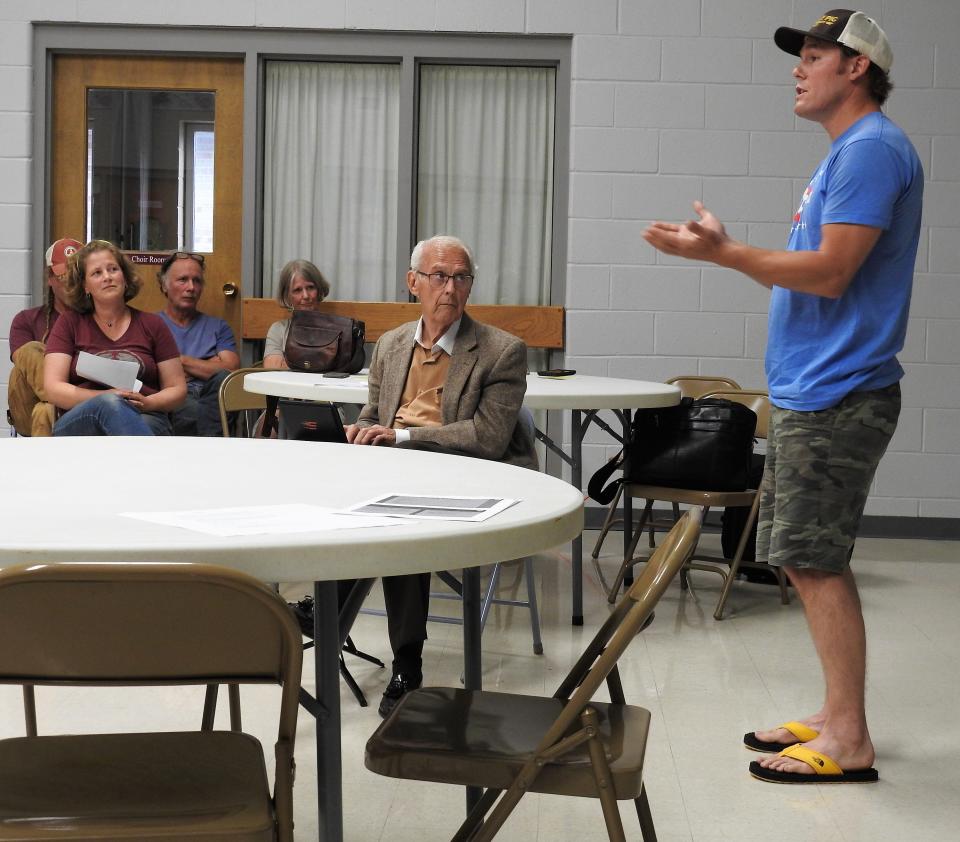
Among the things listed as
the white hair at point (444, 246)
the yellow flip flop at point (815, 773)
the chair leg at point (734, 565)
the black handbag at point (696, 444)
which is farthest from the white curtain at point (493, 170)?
the yellow flip flop at point (815, 773)

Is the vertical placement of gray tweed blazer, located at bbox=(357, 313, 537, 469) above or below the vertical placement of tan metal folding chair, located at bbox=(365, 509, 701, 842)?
above

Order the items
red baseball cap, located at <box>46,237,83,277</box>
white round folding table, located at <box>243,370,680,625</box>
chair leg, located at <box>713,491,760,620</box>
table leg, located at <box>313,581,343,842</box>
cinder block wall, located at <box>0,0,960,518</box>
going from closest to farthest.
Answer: table leg, located at <box>313,581,343,842</box>, white round folding table, located at <box>243,370,680,625</box>, chair leg, located at <box>713,491,760,620</box>, red baseball cap, located at <box>46,237,83,277</box>, cinder block wall, located at <box>0,0,960,518</box>

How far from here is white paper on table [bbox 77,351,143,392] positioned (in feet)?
13.8

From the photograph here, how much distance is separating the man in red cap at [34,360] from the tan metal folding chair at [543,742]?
2961mm

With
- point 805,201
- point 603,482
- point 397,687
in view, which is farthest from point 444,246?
point 603,482

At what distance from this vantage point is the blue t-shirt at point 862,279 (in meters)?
2.43

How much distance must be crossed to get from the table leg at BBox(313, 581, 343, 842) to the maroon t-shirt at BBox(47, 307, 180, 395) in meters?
3.02

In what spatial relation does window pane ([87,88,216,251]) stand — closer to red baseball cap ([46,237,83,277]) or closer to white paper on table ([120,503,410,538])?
red baseball cap ([46,237,83,277])

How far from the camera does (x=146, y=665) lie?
1212 mm

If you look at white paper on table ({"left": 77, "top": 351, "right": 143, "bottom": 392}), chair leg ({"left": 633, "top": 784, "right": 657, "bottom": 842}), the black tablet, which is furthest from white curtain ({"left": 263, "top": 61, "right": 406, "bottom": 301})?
chair leg ({"left": 633, "top": 784, "right": 657, "bottom": 842})

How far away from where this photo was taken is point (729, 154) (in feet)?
18.7

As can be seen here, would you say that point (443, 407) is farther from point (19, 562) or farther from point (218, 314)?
point (218, 314)

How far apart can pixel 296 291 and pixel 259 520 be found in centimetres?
429

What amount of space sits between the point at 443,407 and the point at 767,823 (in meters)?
1.44
